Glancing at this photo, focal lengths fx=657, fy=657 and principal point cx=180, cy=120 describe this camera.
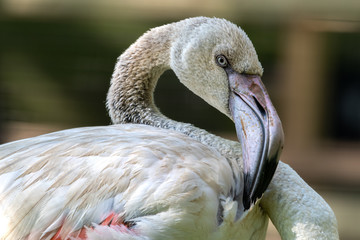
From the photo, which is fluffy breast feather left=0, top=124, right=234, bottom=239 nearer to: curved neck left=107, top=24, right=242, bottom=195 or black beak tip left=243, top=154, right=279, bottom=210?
black beak tip left=243, top=154, right=279, bottom=210

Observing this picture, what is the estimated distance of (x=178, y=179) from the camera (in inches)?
79.3

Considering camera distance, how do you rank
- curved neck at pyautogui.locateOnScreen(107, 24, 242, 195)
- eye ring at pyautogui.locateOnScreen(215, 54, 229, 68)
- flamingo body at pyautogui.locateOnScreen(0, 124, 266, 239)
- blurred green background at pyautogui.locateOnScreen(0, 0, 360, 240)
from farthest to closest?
blurred green background at pyautogui.locateOnScreen(0, 0, 360, 240) < curved neck at pyautogui.locateOnScreen(107, 24, 242, 195) < eye ring at pyautogui.locateOnScreen(215, 54, 229, 68) < flamingo body at pyautogui.locateOnScreen(0, 124, 266, 239)

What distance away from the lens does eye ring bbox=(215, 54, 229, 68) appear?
7.80ft

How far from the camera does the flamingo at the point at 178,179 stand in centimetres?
198

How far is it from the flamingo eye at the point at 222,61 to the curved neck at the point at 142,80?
0.84 feet

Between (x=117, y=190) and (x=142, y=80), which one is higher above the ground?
(x=142, y=80)

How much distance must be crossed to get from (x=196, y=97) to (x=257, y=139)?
3.07 m

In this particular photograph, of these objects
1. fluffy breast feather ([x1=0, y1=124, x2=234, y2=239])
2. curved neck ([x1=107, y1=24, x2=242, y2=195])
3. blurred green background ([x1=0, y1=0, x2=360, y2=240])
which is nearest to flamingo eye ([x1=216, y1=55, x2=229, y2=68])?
curved neck ([x1=107, y1=24, x2=242, y2=195])

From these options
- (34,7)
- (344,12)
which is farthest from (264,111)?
(34,7)

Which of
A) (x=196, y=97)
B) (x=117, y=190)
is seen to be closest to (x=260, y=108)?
(x=117, y=190)

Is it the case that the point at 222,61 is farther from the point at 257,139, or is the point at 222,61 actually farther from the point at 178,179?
the point at 178,179

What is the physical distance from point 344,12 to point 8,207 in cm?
335

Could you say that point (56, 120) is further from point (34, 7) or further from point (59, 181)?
point (59, 181)

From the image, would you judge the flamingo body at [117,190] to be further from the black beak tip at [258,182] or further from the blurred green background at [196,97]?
the blurred green background at [196,97]
